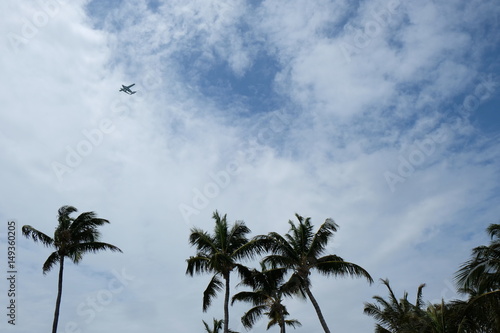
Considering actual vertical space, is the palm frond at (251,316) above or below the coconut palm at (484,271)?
above

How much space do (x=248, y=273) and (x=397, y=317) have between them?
11.2 meters

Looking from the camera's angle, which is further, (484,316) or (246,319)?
(246,319)

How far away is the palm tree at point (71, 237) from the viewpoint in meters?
28.6

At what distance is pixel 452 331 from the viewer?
21984 millimetres

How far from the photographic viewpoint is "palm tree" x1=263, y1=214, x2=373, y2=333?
88.4 feet

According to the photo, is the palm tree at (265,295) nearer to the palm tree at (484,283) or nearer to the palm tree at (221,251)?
the palm tree at (221,251)

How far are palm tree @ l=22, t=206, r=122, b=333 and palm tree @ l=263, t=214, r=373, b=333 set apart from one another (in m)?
11.7

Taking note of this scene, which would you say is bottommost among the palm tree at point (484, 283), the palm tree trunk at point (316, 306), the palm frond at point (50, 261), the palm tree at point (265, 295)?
the palm tree at point (484, 283)

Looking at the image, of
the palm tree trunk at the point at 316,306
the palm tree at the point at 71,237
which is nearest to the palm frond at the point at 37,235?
the palm tree at the point at 71,237

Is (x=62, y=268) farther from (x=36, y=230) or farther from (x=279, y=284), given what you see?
(x=279, y=284)

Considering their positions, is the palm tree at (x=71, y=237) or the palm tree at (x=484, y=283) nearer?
the palm tree at (x=484, y=283)

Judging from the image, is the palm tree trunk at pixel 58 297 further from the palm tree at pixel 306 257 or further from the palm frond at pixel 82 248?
the palm tree at pixel 306 257

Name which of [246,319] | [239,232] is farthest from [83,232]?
[246,319]

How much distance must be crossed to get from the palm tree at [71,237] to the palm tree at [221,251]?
234 inches
